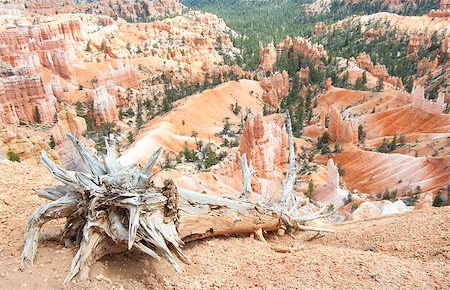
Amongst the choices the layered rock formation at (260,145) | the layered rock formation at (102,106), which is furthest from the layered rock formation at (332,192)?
the layered rock formation at (102,106)

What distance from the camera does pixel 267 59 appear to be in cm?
7038

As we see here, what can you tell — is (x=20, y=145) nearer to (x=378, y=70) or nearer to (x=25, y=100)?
(x=25, y=100)

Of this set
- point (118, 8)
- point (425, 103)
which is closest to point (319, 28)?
point (118, 8)

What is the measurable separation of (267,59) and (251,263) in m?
68.3

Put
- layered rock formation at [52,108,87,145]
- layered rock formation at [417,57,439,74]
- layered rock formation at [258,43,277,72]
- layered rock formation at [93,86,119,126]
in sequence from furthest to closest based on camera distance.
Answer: layered rock formation at [258,43,277,72] → layered rock formation at [417,57,439,74] → layered rock formation at [93,86,119,126] → layered rock formation at [52,108,87,145]

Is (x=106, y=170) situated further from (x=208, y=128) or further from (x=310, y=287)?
(x=208, y=128)

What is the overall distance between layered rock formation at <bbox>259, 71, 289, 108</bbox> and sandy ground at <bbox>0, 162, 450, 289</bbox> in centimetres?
5043

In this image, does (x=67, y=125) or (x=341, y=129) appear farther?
(x=341, y=129)

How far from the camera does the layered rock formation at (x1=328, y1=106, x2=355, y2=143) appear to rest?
3662 cm

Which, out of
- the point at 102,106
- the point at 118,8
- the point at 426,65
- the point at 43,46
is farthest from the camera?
the point at 118,8

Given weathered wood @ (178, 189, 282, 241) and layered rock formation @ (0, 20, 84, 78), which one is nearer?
weathered wood @ (178, 189, 282, 241)

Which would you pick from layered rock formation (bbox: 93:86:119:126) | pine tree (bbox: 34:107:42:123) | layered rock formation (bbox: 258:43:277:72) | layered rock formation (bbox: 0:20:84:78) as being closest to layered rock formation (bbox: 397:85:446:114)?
layered rock formation (bbox: 258:43:277:72)

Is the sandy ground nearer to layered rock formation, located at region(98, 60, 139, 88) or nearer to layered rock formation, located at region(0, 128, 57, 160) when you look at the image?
layered rock formation, located at region(0, 128, 57, 160)

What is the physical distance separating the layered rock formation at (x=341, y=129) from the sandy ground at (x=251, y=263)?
104 ft
